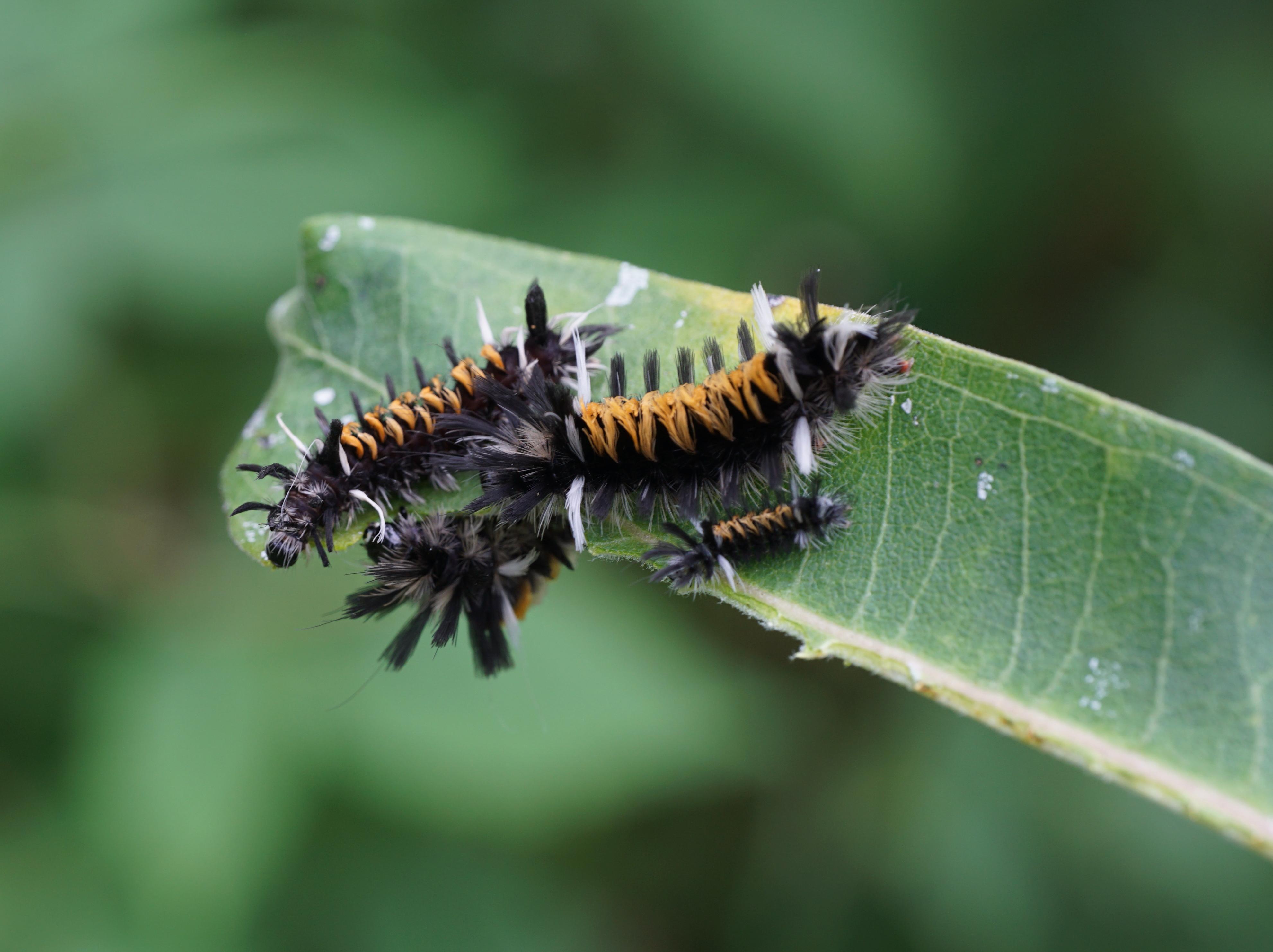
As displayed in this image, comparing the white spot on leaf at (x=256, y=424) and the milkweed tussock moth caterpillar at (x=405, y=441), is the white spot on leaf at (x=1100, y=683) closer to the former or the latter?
the milkweed tussock moth caterpillar at (x=405, y=441)

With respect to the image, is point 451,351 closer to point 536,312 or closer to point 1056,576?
point 536,312

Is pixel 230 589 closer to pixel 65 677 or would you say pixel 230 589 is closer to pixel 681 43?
pixel 65 677

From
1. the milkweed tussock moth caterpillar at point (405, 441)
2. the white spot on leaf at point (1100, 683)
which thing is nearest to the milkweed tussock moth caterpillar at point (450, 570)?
the milkweed tussock moth caterpillar at point (405, 441)

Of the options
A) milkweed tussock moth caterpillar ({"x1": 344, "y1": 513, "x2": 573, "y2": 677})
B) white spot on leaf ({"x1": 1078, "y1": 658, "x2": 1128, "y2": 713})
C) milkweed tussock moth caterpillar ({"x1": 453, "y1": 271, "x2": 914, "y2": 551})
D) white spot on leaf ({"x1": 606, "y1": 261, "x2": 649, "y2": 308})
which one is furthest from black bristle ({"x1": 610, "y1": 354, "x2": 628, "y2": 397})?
white spot on leaf ({"x1": 1078, "y1": 658, "x2": 1128, "y2": 713})

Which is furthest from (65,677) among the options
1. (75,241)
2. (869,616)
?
(869,616)

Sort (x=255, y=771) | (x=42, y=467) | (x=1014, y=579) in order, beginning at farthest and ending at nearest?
1. (x=42, y=467)
2. (x=255, y=771)
3. (x=1014, y=579)

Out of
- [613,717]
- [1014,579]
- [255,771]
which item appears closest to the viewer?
[1014,579]
